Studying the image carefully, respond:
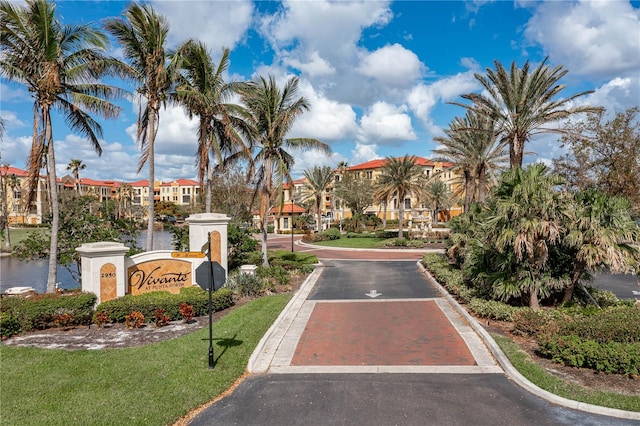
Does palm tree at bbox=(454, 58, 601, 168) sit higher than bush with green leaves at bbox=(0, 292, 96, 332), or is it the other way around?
palm tree at bbox=(454, 58, 601, 168)

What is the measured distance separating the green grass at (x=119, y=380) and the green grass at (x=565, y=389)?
639 cm

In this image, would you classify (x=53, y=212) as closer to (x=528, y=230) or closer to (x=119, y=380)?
(x=119, y=380)

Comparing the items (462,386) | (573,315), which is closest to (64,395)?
(462,386)

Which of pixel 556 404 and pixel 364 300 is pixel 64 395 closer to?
pixel 556 404

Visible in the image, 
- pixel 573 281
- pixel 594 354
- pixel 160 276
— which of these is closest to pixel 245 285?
pixel 160 276

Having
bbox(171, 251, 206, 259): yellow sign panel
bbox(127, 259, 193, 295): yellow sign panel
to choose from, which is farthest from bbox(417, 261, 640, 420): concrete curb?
bbox(127, 259, 193, 295): yellow sign panel

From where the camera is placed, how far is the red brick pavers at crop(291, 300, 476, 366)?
10.4 meters

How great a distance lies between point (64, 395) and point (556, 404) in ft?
30.6

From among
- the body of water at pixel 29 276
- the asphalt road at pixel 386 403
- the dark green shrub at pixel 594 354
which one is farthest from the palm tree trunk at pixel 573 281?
the body of water at pixel 29 276

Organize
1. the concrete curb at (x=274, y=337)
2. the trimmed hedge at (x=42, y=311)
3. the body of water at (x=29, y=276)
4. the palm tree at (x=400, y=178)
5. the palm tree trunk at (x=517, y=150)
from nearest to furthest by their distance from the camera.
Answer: the concrete curb at (x=274, y=337)
the trimmed hedge at (x=42, y=311)
the palm tree trunk at (x=517, y=150)
the body of water at (x=29, y=276)
the palm tree at (x=400, y=178)

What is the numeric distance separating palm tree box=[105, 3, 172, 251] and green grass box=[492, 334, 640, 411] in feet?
48.1

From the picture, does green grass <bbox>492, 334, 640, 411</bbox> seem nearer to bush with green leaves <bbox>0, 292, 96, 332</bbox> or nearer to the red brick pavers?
the red brick pavers

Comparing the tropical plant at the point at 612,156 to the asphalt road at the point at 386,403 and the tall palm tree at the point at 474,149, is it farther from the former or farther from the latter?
the asphalt road at the point at 386,403

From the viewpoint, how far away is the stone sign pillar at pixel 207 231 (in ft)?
59.4
